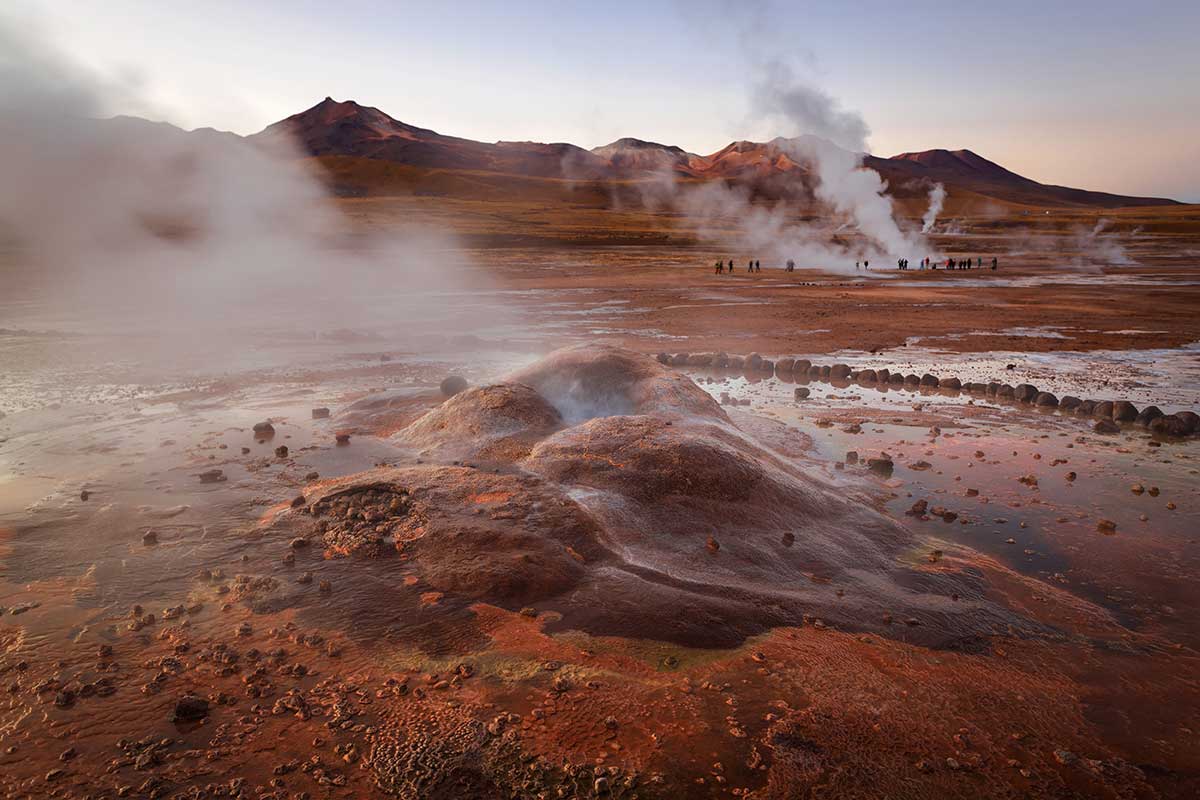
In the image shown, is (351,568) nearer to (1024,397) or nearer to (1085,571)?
(1085,571)

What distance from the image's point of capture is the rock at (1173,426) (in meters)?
9.42

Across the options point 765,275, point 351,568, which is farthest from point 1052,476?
point 765,275

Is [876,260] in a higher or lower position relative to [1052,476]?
higher

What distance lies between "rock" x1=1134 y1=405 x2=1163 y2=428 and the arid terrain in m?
0.03

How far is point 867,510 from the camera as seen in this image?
6512 millimetres

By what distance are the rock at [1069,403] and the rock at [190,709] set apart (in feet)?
38.9

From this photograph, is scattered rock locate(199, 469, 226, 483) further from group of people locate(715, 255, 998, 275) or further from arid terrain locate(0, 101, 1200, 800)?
group of people locate(715, 255, 998, 275)

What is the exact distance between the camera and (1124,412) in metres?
10.1

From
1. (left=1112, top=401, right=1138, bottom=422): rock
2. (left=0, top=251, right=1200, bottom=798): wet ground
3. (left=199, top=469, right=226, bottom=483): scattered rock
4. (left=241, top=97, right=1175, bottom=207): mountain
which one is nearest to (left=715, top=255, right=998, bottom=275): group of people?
(left=1112, top=401, right=1138, bottom=422): rock

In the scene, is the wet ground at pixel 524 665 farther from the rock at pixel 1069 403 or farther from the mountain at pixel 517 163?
the mountain at pixel 517 163

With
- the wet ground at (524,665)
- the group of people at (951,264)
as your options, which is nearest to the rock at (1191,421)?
the wet ground at (524,665)

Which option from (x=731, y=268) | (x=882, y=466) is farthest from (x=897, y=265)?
(x=882, y=466)

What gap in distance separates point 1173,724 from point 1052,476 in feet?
15.3

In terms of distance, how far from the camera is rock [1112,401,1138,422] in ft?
33.0
